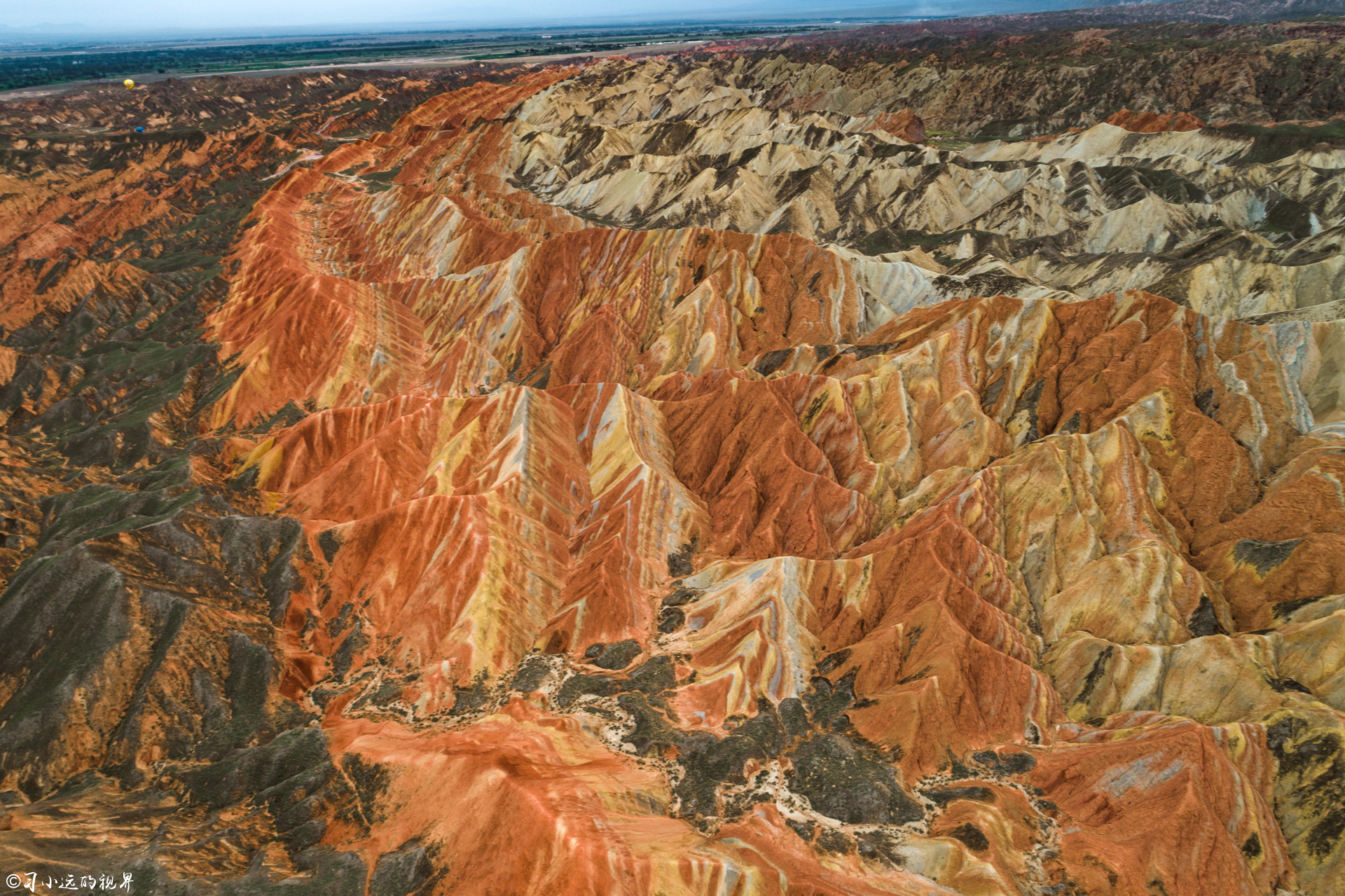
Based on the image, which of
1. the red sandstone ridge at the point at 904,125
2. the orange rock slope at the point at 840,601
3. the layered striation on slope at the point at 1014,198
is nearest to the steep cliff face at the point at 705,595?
the orange rock slope at the point at 840,601

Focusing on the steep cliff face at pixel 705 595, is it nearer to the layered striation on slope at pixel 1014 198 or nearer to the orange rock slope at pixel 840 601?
the orange rock slope at pixel 840 601

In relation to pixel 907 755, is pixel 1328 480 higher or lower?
higher

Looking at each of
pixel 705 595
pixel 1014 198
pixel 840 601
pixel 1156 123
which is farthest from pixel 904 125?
pixel 705 595

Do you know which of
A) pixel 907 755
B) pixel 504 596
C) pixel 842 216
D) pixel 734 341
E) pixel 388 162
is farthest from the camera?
pixel 388 162

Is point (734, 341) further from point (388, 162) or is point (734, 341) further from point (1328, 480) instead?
point (388, 162)

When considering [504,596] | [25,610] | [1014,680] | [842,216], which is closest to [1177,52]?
[842,216]

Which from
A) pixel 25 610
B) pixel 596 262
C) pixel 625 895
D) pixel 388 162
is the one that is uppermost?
pixel 388 162

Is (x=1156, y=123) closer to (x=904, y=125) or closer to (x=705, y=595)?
(x=904, y=125)

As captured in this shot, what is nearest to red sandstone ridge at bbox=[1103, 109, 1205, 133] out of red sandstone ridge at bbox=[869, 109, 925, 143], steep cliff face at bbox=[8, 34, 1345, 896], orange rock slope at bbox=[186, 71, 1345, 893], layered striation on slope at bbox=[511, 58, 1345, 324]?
layered striation on slope at bbox=[511, 58, 1345, 324]
